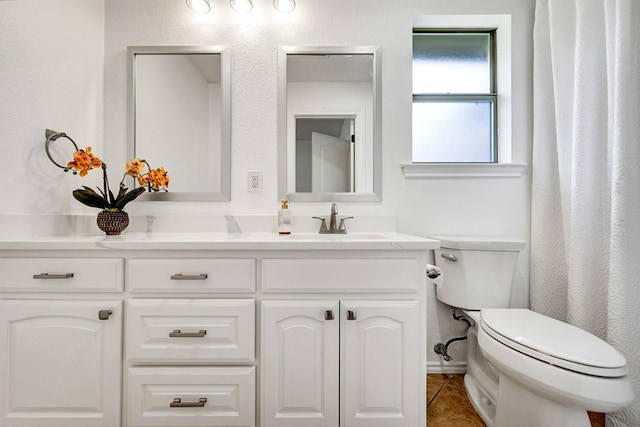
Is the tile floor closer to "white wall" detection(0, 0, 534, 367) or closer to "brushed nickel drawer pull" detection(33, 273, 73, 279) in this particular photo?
"white wall" detection(0, 0, 534, 367)

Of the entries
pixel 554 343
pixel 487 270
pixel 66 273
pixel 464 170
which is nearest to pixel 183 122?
pixel 66 273

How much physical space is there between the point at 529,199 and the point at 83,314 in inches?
85.0

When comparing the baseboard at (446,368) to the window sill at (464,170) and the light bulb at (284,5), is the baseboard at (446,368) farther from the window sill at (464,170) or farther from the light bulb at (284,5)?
the light bulb at (284,5)

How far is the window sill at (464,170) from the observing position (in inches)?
60.2

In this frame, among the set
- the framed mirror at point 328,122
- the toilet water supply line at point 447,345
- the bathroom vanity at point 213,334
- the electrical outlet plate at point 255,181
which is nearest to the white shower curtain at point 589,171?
the toilet water supply line at point 447,345

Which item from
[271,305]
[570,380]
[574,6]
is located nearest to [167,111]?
[271,305]

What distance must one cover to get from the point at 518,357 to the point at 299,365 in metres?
0.74

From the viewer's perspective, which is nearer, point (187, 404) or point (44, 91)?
point (187, 404)

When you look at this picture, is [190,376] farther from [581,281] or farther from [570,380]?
[581,281]

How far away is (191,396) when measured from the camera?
985 millimetres

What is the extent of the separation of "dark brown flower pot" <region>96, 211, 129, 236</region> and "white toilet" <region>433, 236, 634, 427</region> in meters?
Answer: 1.61

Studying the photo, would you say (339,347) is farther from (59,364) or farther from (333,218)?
(59,364)

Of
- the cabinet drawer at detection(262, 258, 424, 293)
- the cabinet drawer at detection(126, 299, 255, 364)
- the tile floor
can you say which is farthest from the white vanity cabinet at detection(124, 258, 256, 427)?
the tile floor

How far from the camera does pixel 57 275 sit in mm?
967
